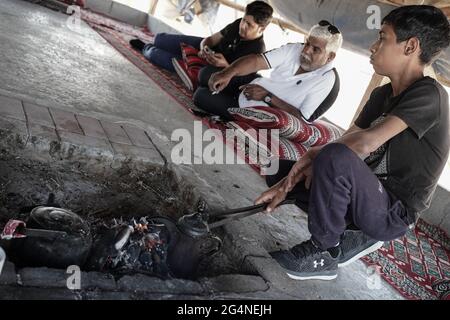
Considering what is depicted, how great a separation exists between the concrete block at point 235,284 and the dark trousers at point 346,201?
14.4 inches

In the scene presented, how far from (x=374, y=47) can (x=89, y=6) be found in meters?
8.34

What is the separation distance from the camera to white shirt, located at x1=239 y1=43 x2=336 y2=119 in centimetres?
343

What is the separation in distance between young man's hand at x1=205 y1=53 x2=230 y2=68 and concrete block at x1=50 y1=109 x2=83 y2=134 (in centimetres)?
219

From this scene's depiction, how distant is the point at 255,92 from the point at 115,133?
64.3 inches

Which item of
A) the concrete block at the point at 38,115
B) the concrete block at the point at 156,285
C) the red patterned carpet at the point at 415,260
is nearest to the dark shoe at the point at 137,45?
the red patterned carpet at the point at 415,260

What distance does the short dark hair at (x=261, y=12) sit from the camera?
397cm

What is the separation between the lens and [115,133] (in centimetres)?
240

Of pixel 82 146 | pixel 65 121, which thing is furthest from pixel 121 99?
pixel 82 146

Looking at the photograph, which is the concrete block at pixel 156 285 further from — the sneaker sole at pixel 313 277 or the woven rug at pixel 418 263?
the woven rug at pixel 418 263

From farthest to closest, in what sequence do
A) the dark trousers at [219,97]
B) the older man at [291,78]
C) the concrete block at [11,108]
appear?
the dark trousers at [219,97] < the older man at [291,78] < the concrete block at [11,108]

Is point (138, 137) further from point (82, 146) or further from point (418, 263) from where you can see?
point (418, 263)

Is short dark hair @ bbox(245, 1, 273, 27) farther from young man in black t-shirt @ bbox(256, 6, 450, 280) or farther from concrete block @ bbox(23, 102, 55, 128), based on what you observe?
concrete block @ bbox(23, 102, 55, 128)

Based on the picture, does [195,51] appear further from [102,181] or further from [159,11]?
[159,11]
